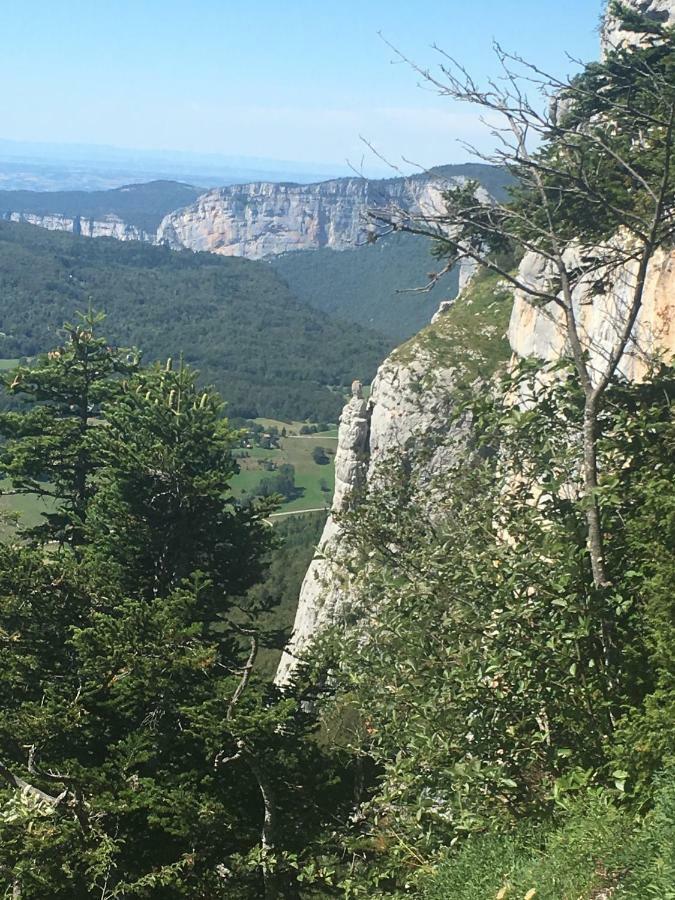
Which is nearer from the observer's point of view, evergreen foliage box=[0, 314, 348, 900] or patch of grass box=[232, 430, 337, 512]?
evergreen foliage box=[0, 314, 348, 900]

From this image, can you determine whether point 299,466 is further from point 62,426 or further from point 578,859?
point 578,859

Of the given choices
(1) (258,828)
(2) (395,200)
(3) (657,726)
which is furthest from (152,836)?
(2) (395,200)

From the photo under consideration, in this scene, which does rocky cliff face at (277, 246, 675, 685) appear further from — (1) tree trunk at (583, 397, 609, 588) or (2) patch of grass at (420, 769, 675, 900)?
(2) patch of grass at (420, 769, 675, 900)

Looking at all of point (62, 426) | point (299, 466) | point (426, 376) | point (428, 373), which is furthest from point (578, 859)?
point (299, 466)

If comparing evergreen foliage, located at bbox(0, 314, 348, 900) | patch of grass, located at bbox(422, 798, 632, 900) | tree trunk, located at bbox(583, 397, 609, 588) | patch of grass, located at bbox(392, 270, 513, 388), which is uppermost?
patch of grass, located at bbox(392, 270, 513, 388)

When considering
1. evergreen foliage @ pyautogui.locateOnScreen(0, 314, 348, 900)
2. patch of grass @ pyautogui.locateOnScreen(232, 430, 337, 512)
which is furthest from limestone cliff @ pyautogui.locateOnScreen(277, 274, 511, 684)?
patch of grass @ pyautogui.locateOnScreen(232, 430, 337, 512)

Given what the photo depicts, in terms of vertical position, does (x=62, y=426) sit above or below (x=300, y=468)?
above

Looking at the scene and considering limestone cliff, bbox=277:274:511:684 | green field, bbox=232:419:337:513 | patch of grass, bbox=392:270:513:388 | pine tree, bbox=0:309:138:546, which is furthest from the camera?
green field, bbox=232:419:337:513

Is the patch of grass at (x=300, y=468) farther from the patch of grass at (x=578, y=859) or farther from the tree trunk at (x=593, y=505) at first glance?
the patch of grass at (x=578, y=859)

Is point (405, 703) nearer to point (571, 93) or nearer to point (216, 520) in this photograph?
point (571, 93)

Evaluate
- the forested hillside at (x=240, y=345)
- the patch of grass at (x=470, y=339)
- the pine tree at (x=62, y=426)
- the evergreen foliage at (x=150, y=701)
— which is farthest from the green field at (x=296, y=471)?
the evergreen foliage at (x=150, y=701)

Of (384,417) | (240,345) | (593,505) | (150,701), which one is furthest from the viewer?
(240,345)

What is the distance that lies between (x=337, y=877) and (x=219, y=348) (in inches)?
6775

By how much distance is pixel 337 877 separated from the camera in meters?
9.82
